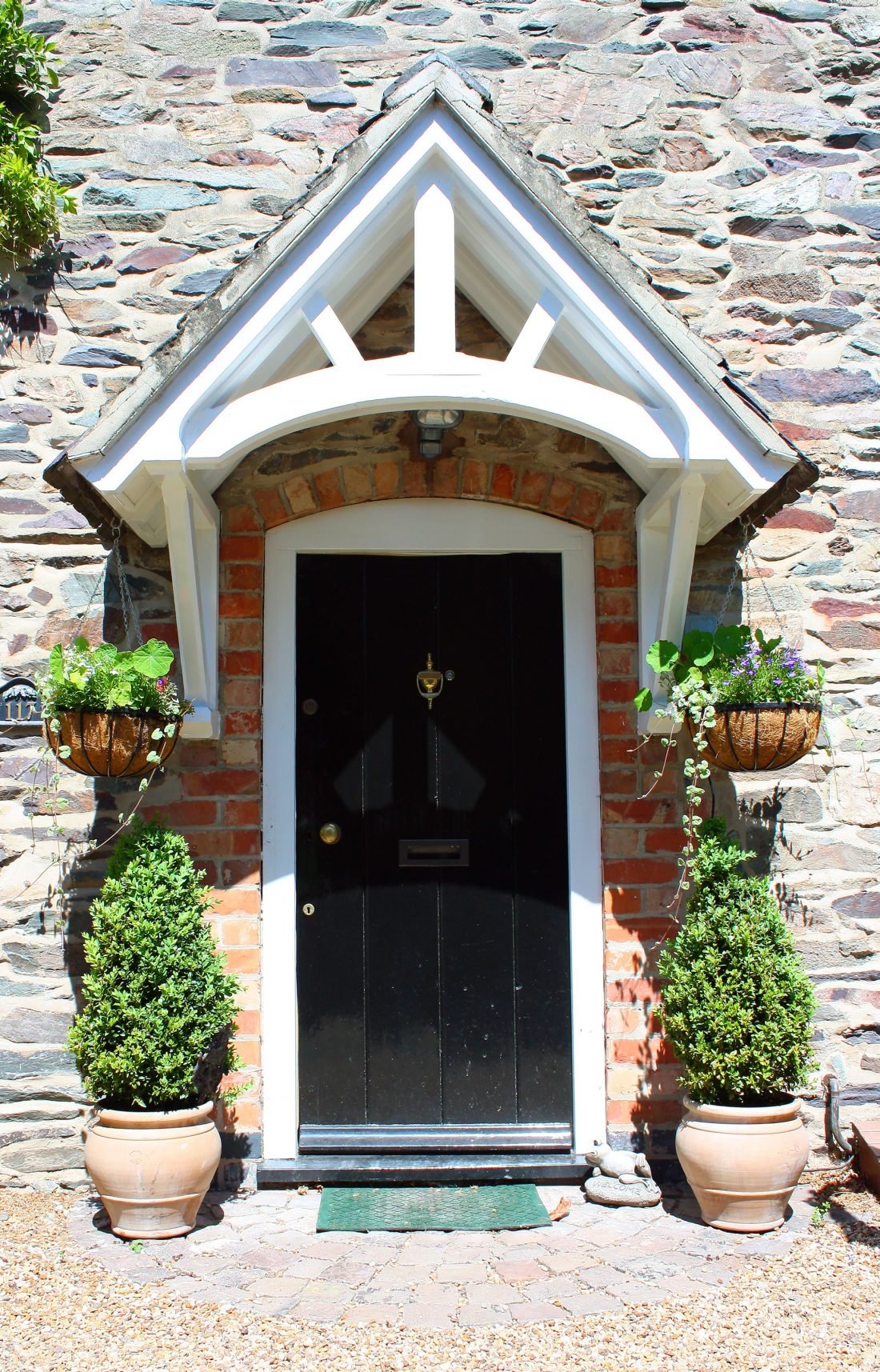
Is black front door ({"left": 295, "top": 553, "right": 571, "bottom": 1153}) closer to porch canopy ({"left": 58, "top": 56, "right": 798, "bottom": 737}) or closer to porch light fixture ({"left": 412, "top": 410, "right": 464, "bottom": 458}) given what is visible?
porch light fixture ({"left": 412, "top": 410, "right": 464, "bottom": 458})

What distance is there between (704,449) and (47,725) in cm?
222

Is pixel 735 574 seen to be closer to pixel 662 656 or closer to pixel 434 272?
pixel 662 656

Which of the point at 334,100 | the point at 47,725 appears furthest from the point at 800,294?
the point at 47,725

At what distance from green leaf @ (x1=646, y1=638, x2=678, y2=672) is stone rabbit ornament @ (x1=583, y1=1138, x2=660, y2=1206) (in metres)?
1.69

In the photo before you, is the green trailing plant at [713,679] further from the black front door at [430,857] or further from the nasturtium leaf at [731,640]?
the black front door at [430,857]

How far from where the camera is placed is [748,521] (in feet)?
13.4

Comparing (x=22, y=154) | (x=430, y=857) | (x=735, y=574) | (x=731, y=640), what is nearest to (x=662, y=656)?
(x=731, y=640)

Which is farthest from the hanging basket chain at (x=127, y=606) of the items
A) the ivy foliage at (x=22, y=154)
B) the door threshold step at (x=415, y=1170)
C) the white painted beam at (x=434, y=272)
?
the door threshold step at (x=415, y=1170)

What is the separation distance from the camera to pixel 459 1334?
114 inches

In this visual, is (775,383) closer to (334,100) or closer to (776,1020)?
(334,100)

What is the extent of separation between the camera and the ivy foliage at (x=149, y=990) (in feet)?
11.3

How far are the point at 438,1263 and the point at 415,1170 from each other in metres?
0.56

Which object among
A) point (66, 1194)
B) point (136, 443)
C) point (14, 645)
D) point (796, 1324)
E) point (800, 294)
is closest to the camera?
point (796, 1324)

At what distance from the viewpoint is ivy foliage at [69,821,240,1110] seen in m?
3.45
